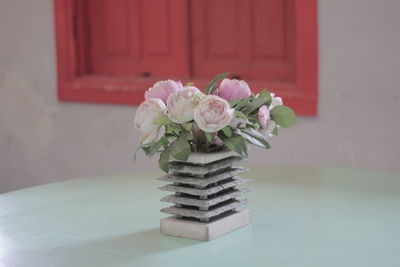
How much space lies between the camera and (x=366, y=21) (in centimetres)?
374

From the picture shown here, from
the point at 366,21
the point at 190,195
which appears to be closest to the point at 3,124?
the point at 366,21

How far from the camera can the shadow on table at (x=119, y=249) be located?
1734mm

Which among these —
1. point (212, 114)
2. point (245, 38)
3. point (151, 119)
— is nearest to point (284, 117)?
point (212, 114)

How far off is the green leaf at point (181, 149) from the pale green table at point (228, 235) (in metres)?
0.20

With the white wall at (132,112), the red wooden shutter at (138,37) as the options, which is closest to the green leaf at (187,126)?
the white wall at (132,112)

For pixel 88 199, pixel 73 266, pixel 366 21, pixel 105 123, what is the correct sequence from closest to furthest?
pixel 73 266
pixel 88 199
pixel 366 21
pixel 105 123

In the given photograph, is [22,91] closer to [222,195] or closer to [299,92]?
[299,92]

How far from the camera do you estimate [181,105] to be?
1798mm

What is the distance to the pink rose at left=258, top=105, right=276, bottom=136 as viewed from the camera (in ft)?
6.17

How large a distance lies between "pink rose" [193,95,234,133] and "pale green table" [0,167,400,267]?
0.28 m

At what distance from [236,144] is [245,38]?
2612 millimetres

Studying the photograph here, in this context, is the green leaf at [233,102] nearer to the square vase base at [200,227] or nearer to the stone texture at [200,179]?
the stone texture at [200,179]

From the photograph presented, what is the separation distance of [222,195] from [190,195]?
78mm

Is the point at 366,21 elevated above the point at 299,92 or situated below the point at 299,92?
above
